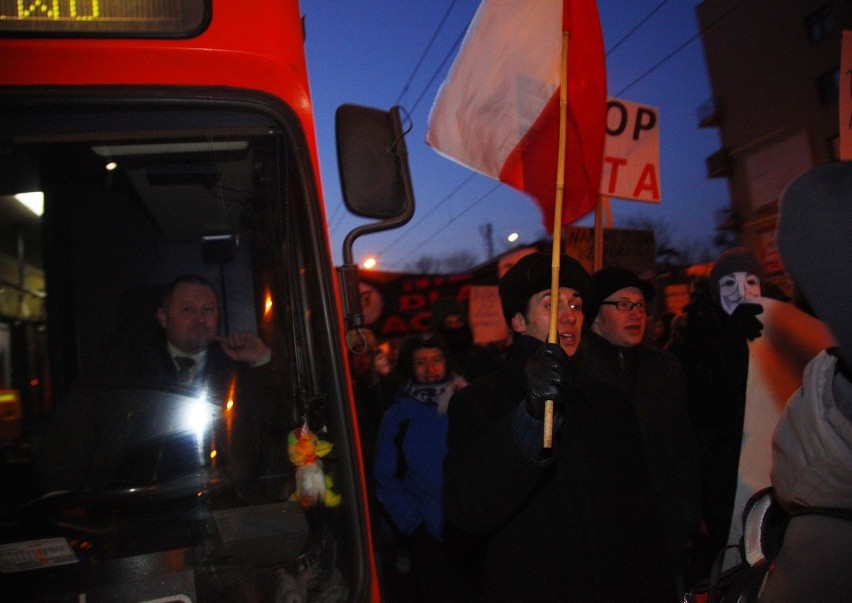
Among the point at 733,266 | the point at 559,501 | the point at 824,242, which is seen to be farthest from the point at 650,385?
the point at 824,242

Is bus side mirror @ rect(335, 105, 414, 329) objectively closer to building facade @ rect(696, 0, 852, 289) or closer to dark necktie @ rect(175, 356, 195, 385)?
dark necktie @ rect(175, 356, 195, 385)

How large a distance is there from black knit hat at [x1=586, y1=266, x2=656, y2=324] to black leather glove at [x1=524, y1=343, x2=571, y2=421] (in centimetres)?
176

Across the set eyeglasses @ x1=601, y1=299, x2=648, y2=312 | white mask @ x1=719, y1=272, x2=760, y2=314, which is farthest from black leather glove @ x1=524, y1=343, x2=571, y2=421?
white mask @ x1=719, y1=272, x2=760, y2=314

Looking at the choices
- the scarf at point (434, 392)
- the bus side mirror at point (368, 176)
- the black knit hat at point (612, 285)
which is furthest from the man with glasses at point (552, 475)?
the scarf at point (434, 392)

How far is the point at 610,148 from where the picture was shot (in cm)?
572

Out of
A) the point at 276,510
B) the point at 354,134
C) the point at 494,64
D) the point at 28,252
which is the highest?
the point at 494,64

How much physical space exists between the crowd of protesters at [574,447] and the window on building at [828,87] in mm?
24772

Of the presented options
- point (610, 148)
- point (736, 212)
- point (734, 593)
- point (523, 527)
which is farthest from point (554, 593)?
point (736, 212)

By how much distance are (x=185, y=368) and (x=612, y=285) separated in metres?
2.41

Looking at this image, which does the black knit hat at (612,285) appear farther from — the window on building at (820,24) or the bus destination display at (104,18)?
the window on building at (820,24)

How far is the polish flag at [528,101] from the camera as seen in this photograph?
3111 millimetres

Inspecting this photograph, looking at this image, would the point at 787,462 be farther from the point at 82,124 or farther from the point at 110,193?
the point at 110,193

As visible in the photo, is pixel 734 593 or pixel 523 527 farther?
pixel 523 527

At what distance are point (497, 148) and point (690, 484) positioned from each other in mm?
1987
